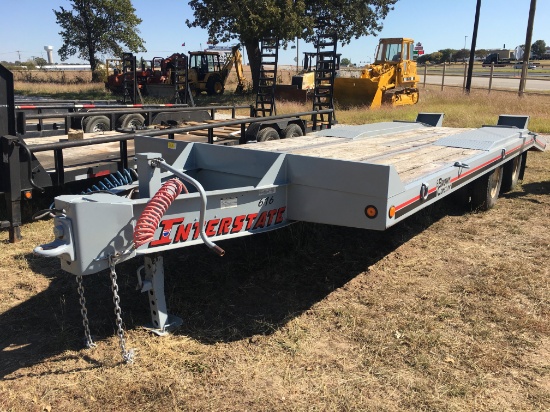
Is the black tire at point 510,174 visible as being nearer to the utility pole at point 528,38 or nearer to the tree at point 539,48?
the utility pole at point 528,38

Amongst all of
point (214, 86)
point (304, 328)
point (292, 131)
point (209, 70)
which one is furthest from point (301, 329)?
point (209, 70)

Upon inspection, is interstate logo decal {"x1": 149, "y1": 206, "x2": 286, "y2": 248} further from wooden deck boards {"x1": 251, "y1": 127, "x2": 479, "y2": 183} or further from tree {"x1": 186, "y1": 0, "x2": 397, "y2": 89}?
tree {"x1": 186, "y1": 0, "x2": 397, "y2": 89}

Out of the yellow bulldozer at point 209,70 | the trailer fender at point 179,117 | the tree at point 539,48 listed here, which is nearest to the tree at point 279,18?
the yellow bulldozer at point 209,70

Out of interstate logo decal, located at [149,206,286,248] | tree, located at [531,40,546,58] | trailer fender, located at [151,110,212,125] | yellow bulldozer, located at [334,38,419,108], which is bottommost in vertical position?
interstate logo decal, located at [149,206,286,248]

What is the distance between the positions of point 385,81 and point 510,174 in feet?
45.8

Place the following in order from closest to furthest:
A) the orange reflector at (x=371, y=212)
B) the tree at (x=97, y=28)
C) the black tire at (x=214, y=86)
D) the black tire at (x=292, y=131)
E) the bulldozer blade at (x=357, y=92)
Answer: the orange reflector at (x=371, y=212) → the black tire at (x=292, y=131) → the bulldozer blade at (x=357, y=92) → the black tire at (x=214, y=86) → the tree at (x=97, y=28)

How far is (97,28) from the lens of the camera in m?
40.9

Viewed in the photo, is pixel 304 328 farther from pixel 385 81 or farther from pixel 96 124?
pixel 385 81

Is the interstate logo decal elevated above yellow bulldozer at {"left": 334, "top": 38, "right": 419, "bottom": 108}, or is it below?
below

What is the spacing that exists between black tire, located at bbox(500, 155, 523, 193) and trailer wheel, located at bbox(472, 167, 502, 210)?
83cm

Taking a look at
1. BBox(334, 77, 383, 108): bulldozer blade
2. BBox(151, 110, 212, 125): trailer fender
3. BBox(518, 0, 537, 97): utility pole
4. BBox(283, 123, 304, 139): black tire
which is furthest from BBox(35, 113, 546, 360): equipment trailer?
BBox(518, 0, 537, 97): utility pole

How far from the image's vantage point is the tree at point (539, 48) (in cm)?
9720

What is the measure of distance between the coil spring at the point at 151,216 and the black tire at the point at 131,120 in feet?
20.9

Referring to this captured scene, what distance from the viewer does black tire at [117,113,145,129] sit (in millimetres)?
8810
